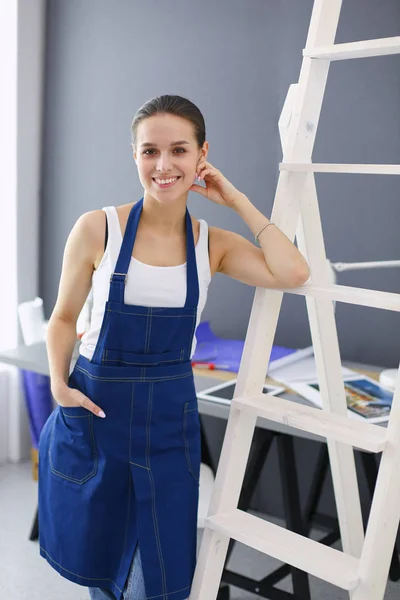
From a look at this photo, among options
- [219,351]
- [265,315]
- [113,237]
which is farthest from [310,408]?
[219,351]

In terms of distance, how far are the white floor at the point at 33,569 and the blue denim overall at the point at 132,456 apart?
1.07 m

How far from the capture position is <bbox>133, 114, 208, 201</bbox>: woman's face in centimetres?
176

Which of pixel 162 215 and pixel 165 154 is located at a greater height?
pixel 165 154

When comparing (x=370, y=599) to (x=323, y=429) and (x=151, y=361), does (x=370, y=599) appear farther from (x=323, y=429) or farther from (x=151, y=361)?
(x=151, y=361)

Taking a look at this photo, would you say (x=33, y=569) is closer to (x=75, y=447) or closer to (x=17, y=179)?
(x=75, y=447)

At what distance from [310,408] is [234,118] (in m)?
1.89

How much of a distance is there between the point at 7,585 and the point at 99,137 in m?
2.13

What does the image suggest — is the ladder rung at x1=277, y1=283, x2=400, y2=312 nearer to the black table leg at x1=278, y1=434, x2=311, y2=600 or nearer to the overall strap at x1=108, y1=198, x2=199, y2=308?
the overall strap at x1=108, y1=198, x2=199, y2=308

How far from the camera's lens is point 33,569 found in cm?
300

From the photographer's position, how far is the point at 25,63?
149 inches

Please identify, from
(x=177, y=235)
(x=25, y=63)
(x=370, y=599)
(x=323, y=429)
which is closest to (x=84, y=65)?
(x=25, y=63)

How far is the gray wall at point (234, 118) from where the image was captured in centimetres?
307

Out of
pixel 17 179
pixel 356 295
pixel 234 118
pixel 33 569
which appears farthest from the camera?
pixel 17 179

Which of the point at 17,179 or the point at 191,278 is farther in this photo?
the point at 17,179
